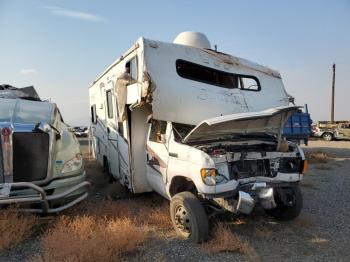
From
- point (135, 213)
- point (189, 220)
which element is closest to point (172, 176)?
point (189, 220)

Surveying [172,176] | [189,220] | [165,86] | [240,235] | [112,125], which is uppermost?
[165,86]

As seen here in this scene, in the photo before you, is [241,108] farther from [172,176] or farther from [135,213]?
[135,213]

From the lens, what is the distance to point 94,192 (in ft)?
29.8

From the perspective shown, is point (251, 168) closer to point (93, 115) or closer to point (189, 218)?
point (189, 218)

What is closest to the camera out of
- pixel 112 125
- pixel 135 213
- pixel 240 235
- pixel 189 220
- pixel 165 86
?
pixel 189 220

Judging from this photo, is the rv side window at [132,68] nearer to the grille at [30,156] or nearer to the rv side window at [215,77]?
the rv side window at [215,77]

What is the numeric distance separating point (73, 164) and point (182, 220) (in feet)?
6.84

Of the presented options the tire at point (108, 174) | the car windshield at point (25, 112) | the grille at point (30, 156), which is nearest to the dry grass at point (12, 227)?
the grille at point (30, 156)

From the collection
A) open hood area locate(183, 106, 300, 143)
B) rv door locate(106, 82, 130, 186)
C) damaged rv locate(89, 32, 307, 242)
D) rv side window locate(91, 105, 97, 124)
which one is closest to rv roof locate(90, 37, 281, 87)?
damaged rv locate(89, 32, 307, 242)

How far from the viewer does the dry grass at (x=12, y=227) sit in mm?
5035

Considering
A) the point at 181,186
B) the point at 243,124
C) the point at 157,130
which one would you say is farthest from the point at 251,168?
the point at 157,130

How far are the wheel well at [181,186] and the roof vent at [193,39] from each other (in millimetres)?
3225

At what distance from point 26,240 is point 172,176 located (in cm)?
238

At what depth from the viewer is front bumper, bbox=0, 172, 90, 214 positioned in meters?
5.10
